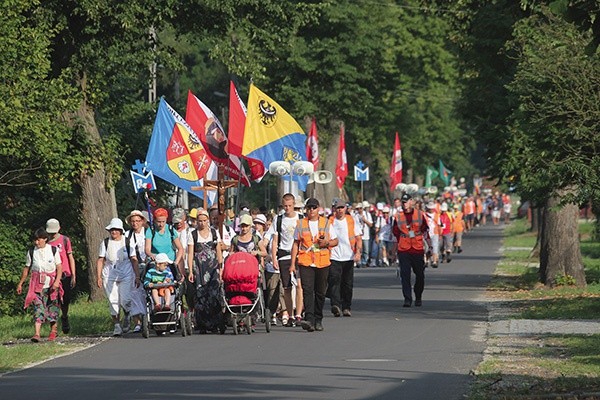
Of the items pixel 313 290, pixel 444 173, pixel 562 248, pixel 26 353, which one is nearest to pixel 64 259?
pixel 313 290

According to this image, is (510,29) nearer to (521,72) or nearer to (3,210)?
(521,72)

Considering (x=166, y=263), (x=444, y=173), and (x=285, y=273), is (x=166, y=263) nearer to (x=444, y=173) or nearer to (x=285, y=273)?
(x=285, y=273)

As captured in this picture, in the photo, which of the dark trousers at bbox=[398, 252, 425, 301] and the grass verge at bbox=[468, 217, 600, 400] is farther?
the dark trousers at bbox=[398, 252, 425, 301]

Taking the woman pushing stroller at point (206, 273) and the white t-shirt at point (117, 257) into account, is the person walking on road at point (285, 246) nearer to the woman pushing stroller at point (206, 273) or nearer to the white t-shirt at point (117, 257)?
the woman pushing stroller at point (206, 273)

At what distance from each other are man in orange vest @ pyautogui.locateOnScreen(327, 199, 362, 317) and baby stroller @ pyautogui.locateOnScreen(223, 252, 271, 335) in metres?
2.88

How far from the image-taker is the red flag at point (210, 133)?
29.0 m

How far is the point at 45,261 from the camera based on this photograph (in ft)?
70.2

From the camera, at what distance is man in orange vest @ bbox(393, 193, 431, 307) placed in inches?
1026

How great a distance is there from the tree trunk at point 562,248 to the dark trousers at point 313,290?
34.9 feet

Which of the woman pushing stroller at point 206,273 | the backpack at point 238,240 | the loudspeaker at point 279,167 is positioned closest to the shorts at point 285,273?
the backpack at point 238,240

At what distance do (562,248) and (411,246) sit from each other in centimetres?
562

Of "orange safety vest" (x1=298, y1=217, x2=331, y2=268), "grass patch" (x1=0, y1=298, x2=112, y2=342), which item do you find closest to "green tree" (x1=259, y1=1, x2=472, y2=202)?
"grass patch" (x1=0, y1=298, x2=112, y2=342)

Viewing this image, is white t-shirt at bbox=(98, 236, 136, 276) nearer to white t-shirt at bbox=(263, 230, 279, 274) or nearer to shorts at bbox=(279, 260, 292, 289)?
white t-shirt at bbox=(263, 230, 279, 274)

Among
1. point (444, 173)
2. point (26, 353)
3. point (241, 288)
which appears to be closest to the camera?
point (26, 353)
